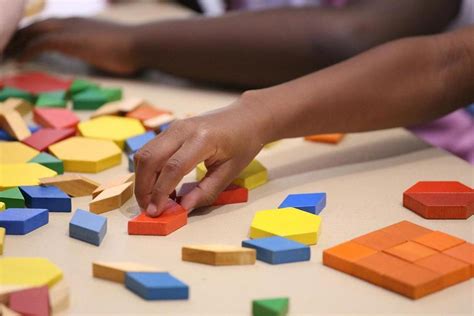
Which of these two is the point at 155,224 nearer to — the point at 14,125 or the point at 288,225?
the point at 288,225

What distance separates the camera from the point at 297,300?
607 millimetres

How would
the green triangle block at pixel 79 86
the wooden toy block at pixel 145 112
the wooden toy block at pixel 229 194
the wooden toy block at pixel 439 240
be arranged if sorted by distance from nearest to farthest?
the wooden toy block at pixel 439 240, the wooden toy block at pixel 229 194, the wooden toy block at pixel 145 112, the green triangle block at pixel 79 86

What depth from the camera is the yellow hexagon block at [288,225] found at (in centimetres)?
70

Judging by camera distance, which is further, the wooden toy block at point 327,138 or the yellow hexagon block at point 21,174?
the wooden toy block at point 327,138

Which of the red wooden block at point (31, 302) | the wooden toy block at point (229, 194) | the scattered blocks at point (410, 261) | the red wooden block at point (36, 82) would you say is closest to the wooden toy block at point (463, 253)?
the scattered blocks at point (410, 261)

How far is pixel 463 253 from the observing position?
660 millimetres

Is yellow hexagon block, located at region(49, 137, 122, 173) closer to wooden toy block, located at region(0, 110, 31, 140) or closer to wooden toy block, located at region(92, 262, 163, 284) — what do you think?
wooden toy block, located at region(0, 110, 31, 140)

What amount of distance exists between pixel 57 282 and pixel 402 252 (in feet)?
0.89

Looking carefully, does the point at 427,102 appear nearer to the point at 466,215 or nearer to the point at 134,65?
the point at 466,215

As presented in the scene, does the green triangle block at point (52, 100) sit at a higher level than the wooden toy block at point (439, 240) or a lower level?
higher

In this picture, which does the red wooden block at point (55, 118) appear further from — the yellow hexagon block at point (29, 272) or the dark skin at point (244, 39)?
the yellow hexagon block at point (29, 272)

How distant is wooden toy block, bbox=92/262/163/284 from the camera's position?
0.62 meters

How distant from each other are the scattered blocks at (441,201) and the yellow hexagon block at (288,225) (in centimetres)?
10

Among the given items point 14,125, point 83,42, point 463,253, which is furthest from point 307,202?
point 83,42
